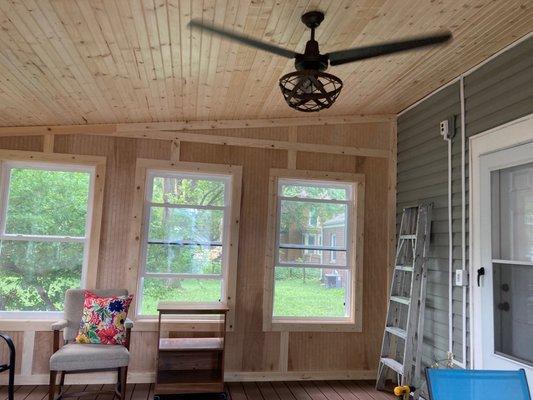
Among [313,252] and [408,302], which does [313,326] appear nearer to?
[313,252]

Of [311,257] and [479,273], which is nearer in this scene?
[479,273]

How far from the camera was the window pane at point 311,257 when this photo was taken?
4570 mm

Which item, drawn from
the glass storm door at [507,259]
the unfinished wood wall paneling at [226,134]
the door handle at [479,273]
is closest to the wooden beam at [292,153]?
the unfinished wood wall paneling at [226,134]

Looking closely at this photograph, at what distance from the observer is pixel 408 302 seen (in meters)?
3.89

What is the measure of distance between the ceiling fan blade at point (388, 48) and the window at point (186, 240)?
7.88ft

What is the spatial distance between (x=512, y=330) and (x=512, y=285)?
1.08 ft

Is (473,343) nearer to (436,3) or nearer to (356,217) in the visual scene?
(356,217)

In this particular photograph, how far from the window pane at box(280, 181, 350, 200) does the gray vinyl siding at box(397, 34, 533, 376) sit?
64 centimetres

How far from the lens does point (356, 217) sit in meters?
4.68

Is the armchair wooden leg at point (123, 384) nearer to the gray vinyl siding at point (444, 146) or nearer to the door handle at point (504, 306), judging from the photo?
the gray vinyl siding at point (444, 146)

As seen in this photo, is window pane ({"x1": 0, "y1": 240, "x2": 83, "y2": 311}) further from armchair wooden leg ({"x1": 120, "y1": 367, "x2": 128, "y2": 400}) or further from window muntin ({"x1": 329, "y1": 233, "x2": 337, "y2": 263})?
window muntin ({"x1": 329, "y1": 233, "x2": 337, "y2": 263})

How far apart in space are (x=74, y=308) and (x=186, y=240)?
1214 mm

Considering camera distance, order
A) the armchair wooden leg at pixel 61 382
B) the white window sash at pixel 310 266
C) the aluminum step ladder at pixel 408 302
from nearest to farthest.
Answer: the armchair wooden leg at pixel 61 382, the aluminum step ladder at pixel 408 302, the white window sash at pixel 310 266

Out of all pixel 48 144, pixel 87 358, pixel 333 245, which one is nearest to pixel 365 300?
pixel 333 245
